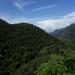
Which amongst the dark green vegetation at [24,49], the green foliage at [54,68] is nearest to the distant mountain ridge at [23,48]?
the dark green vegetation at [24,49]

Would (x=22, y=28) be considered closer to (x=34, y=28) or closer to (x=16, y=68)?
(x=34, y=28)

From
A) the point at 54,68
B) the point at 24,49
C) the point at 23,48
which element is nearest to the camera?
the point at 54,68

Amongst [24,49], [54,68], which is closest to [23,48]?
Result: [24,49]

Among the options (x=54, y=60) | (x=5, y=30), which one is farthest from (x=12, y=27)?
(x=54, y=60)

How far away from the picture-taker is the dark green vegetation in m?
91.0

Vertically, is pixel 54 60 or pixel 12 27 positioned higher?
pixel 12 27

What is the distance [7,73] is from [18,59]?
59.1 ft

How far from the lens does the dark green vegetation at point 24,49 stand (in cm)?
9101

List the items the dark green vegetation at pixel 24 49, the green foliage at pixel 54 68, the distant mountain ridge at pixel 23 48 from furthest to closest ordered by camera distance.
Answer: the distant mountain ridge at pixel 23 48 → the dark green vegetation at pixel 24 49 → the green foliage at pixel 54 68

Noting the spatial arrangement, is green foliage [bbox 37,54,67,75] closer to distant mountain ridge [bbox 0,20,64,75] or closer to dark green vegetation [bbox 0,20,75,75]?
dark green vegetation [bbox 0,20,75,75]

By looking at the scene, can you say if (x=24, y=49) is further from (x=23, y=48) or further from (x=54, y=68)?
(x=54, y=68)

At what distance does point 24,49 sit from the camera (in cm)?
12462

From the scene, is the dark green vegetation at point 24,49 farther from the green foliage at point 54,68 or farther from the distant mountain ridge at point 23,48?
the green foliage at point 54,68

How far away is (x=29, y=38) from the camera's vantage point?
487 feet
